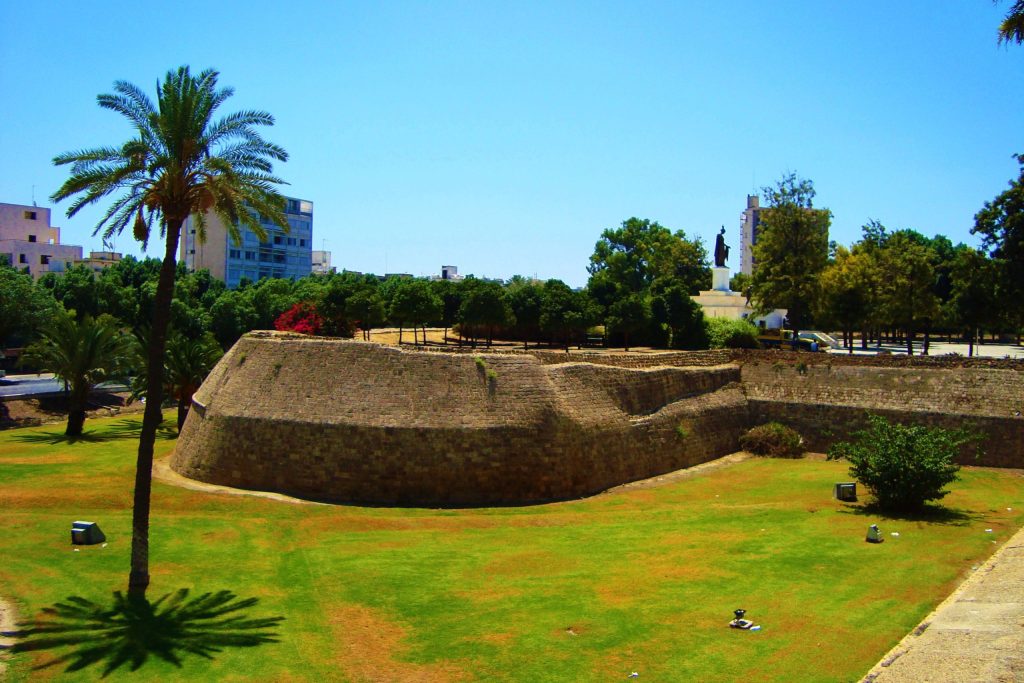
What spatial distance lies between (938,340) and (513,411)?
7243 cm

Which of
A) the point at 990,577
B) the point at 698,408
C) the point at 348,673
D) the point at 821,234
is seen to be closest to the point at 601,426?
the point at 698,408

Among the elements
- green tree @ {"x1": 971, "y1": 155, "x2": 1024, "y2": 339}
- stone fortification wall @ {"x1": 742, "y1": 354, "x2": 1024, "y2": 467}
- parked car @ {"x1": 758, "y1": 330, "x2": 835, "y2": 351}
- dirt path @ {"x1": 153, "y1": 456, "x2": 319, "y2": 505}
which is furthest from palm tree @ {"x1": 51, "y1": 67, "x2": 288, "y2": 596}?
parked car @ {"x1": 758, "y1": 330, "x2": 835, "y2": 351}

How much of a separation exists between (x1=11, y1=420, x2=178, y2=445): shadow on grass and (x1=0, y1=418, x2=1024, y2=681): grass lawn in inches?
381

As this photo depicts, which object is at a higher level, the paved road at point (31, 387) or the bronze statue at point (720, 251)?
the bronze statue at point (720, 251)

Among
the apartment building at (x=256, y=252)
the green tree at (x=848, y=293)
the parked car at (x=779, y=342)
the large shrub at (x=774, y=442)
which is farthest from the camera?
the apartment building at (x=256, y=252)

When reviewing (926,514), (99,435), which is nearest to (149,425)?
(926,514)

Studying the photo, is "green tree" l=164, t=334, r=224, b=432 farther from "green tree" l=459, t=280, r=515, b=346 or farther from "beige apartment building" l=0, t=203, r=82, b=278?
"beige apartment building" l=0, t=203, r=82, b=278

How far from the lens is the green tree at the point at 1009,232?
39125 millimetres

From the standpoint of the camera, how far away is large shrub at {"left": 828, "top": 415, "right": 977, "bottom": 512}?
23.5 m

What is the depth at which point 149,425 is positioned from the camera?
18312 millimetres

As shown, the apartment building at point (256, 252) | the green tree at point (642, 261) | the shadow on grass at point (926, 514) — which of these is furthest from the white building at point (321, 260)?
the shadow on grass at point (926, 514)

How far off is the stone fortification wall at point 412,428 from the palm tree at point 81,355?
11.6 meters

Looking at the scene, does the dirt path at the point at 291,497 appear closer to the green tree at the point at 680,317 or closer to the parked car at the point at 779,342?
the parked car at the point at 779,342

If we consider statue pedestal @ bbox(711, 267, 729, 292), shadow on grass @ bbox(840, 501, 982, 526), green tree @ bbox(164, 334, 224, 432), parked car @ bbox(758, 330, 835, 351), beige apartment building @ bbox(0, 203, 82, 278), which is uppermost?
beige apartment building @ bbox(0, 203, 82, 278)
